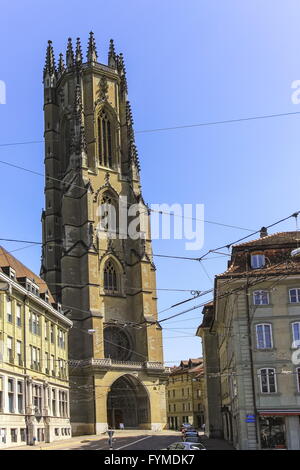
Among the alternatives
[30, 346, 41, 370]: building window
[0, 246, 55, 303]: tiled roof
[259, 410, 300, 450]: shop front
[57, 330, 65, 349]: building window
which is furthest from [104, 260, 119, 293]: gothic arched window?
[259, 410, 300, 450]: shop front

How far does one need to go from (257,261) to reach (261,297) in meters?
2.71

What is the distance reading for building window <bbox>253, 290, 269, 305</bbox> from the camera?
120 ft

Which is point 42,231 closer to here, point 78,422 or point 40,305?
point 78,422

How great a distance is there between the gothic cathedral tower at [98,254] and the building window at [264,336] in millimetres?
37901

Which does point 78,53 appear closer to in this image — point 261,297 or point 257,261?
point 257,261

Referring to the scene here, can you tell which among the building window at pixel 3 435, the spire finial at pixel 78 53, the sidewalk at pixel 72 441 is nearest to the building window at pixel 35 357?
the sidewalk at pixel 72 441

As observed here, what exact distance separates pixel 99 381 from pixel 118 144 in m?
35.5

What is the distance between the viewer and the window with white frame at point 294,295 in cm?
3653

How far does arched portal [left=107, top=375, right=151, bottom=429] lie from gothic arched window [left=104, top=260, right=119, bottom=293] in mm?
11904

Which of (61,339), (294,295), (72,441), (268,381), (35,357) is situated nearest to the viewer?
(268,381)

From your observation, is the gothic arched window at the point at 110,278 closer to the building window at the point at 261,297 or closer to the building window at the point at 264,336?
the building window at the point at 261,297

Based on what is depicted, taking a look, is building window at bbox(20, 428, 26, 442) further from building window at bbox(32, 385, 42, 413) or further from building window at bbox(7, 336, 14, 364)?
building window at bbox(7, 336, 14, 364)

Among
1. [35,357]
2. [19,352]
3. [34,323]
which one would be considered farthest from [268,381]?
[34,323]

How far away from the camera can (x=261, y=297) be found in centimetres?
3669
